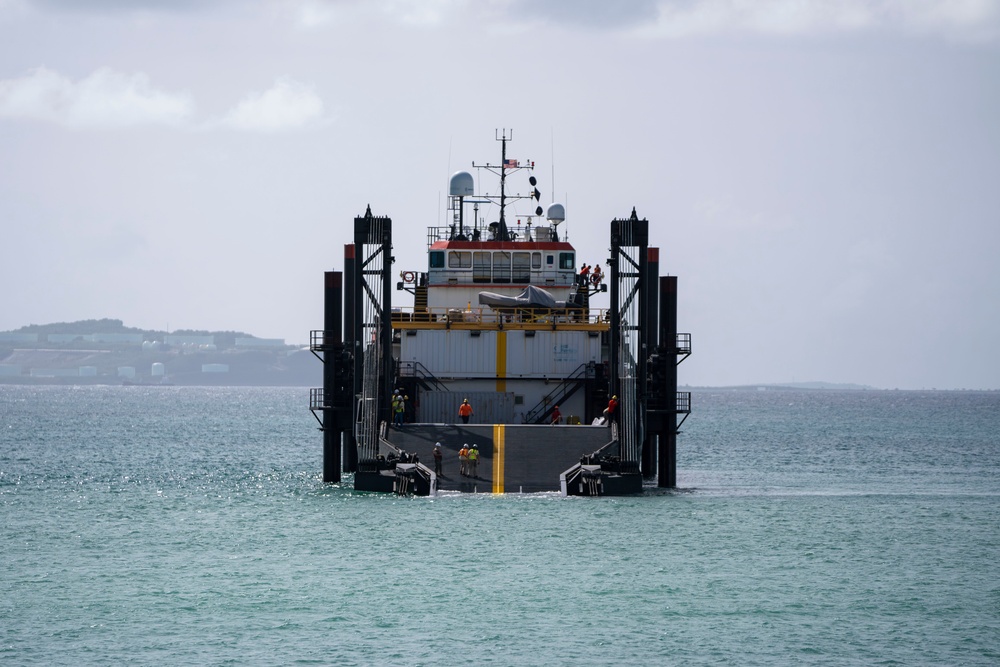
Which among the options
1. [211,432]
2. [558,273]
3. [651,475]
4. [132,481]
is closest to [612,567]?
[651,475]

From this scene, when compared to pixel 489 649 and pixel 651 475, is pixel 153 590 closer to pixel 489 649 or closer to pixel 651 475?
pixel 489 649

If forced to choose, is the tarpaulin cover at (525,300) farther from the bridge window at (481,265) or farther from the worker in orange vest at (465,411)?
the worker in orange vest at (465,411)

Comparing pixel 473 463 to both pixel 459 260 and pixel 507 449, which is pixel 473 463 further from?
pixel 459 260

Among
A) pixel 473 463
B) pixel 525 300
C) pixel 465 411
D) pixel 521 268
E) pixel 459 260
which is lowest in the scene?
pixel 473 463

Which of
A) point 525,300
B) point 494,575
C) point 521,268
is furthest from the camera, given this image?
point 521,268

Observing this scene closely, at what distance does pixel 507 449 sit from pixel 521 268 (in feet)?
40.9

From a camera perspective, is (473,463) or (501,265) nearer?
(473,463)

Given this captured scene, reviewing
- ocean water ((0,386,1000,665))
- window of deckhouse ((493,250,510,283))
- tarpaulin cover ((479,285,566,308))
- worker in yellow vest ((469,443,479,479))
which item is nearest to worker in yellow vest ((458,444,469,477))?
worker in yellow vest ((469,443,479,479))

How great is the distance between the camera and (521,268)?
2130 inches

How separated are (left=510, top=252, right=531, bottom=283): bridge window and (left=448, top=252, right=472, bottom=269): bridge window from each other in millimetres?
1600

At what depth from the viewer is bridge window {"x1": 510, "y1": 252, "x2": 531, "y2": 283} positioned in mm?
54000

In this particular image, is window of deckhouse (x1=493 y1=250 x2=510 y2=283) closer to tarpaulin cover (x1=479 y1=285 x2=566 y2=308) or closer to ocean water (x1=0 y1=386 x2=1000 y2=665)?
tarpaulin cover (x1=479 y1=285 x2=566 y2=308)

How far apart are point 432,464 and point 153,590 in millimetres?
13871

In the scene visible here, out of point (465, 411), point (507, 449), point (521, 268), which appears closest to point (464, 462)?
point (507, 449)
